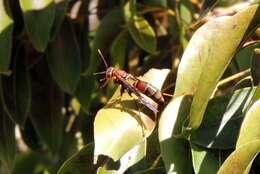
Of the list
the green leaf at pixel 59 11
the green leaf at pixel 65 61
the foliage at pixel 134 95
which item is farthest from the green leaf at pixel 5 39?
the green leaf at pixel 65 61

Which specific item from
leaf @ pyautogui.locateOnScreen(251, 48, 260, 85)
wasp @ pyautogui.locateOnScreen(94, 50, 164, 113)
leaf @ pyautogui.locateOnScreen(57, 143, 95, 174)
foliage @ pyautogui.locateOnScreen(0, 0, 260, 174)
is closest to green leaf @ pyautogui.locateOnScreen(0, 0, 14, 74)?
foliage @ pyautogui.locateOnScreen(0, 0, 260, 174)

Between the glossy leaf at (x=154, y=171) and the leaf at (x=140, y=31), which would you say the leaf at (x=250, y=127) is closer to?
the glossy leaf at (x=154, y=171)

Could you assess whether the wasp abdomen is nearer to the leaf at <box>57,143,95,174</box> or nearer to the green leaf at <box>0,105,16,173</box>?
the leaf at <box>57,143,95,174</box>

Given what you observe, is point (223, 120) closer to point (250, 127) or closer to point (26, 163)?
point (250, 127)

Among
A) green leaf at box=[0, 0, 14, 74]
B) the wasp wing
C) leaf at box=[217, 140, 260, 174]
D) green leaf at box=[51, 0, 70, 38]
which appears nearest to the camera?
leaf at box=[217, 140, 260, 174]

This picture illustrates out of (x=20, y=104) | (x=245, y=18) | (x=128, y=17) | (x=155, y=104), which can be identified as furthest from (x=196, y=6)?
(x=245, y=18)

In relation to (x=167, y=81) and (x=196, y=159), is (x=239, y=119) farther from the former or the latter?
(x=167, y=81)

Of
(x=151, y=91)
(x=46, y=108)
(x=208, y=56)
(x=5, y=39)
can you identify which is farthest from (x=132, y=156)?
(x=46, y=108)
